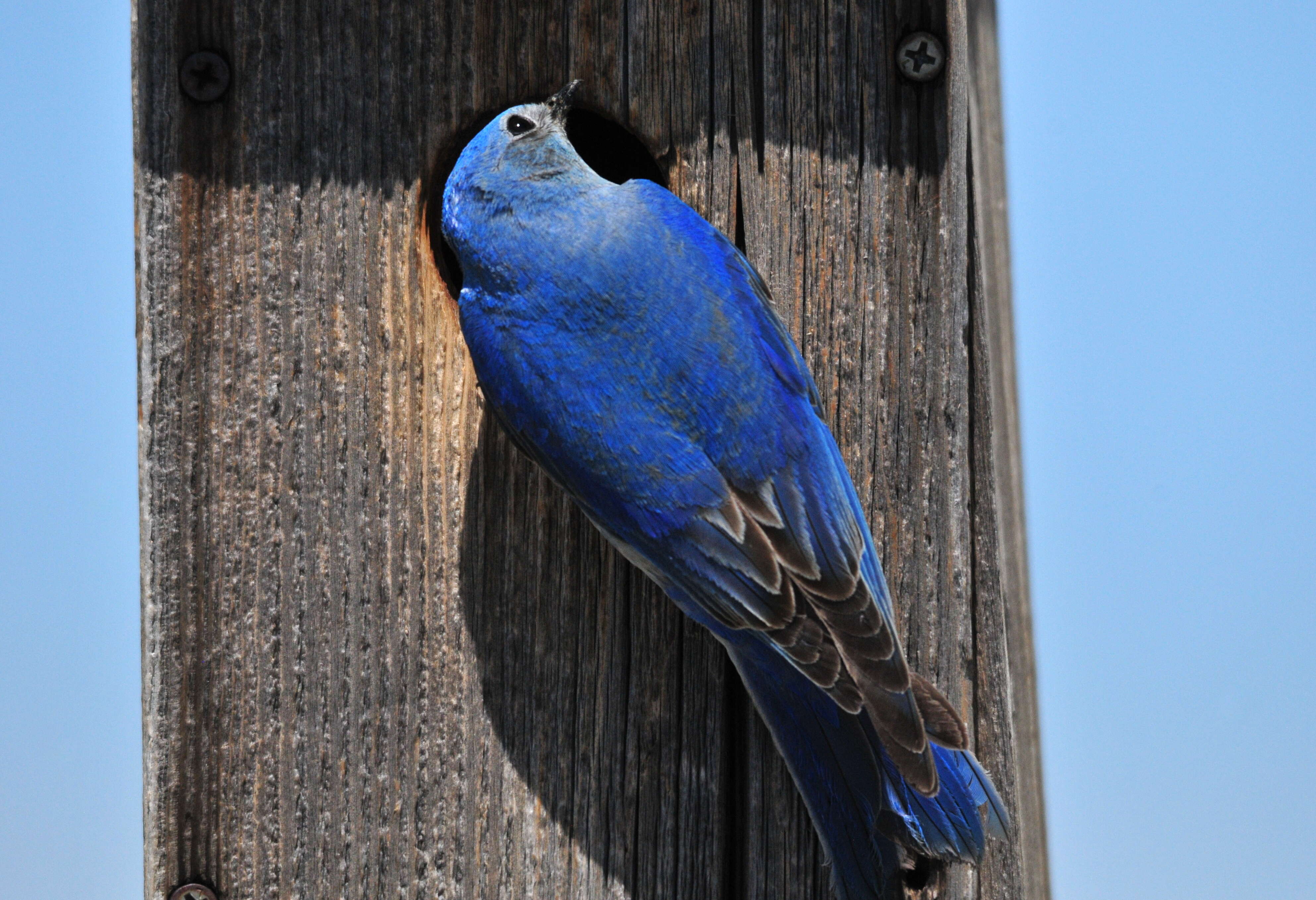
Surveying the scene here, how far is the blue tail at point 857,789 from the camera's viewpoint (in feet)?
7.29

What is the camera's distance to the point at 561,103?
249 centimetres

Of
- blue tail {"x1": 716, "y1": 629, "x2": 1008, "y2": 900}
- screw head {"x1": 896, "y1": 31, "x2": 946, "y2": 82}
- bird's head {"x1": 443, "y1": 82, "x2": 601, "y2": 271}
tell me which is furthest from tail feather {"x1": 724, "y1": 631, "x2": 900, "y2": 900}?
screw head {"x1": 896, "y1": 31, "x2": 946, "y2": 82}

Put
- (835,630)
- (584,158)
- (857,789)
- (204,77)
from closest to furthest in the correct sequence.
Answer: (835,630), (857,789), (204,77), (584,158)

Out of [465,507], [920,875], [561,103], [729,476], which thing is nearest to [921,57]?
[561,103]

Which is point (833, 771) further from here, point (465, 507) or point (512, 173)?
point (512, 173)

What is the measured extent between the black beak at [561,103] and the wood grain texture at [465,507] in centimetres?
13

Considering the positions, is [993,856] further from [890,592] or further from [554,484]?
[554,484]

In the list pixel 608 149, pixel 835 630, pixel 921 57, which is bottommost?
pixel 835 630

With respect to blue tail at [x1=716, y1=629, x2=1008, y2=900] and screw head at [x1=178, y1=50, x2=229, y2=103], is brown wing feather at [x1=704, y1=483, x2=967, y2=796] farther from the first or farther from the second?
screw head at [x1=178, y1=50, x2=229, y2=103]

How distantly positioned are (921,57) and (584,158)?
72 centimetres

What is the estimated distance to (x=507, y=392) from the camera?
228 centimetres

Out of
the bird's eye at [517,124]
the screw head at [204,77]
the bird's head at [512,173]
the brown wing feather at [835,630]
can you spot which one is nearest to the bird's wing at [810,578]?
the brown wing feather at [835,630]

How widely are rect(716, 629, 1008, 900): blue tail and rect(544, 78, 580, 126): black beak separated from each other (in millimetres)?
957

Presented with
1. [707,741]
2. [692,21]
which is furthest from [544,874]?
[692,21]
